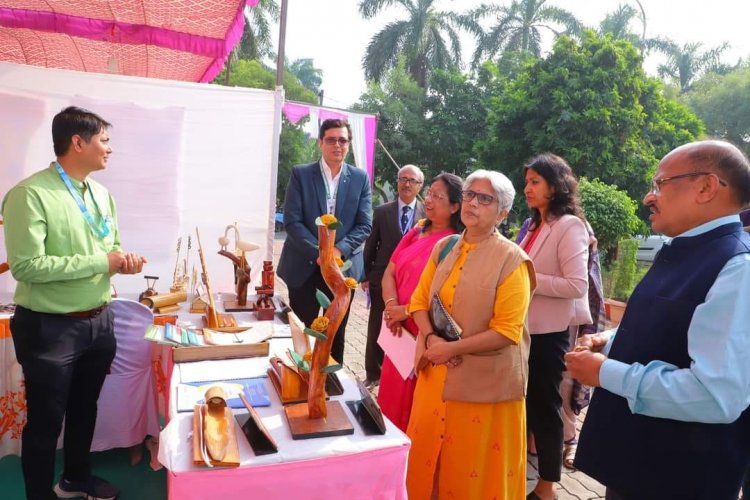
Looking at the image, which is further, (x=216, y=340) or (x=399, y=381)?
(x=399, y=381)

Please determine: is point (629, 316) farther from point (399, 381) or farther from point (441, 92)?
point (441, 92)

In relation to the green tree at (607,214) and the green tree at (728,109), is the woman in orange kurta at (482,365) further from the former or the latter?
the green tree at (728,109)

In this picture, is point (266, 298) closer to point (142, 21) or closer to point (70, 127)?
point (70, 127)

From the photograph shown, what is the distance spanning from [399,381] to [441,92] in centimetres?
1655

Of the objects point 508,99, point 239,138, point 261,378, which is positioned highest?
point 508,99

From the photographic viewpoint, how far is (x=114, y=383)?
8.52 feet

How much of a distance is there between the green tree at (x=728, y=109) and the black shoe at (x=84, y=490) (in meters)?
Answer: 24.8

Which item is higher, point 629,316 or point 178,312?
point 629,316

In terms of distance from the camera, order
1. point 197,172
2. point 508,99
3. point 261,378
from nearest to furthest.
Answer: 1. point 261,378
2. point 197,172
3. point 508,99

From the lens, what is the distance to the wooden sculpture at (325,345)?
1.48 m

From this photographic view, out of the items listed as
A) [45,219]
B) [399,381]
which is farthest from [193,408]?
[399,381]

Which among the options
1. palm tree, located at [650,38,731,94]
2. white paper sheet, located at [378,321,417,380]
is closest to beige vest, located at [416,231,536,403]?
white paper sheet, located at [378,321,417,380]

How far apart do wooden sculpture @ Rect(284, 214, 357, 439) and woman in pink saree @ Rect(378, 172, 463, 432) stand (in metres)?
0.86

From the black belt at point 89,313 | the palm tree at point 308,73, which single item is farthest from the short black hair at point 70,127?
the palm tree at point 308,73
